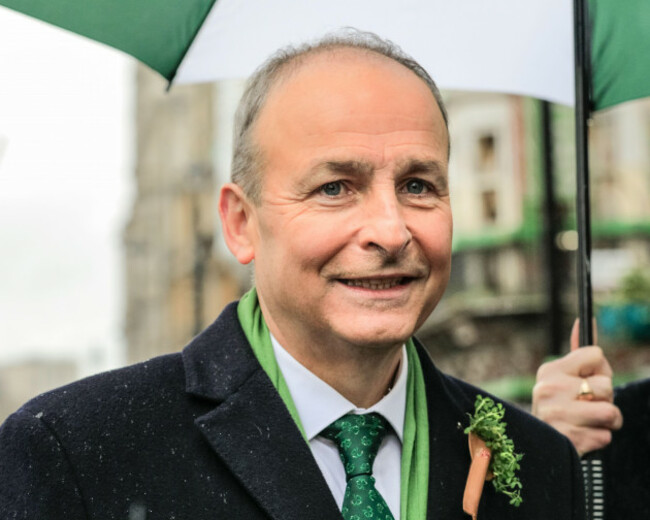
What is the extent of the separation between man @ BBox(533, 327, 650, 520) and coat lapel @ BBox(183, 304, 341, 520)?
109cm

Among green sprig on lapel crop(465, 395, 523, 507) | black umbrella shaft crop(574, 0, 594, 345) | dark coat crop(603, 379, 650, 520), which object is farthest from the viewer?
dark coat crop(603, 379, 650, 520)

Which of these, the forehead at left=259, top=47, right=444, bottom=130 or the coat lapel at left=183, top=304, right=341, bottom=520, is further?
the forehead at left=259, top=47, right=444, bottom=130

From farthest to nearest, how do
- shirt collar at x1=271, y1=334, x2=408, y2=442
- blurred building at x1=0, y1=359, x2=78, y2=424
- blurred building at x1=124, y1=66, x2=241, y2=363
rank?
1. blurred building at x1=0, y1=359, x2=78, y2=424
2. blurred building at x1=124, y1=66, x2=241, y2=363
3. shirt collar at x1=271, y1=334, x2=408, y2=442

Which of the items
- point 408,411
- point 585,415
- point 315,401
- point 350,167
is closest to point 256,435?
point 315,401

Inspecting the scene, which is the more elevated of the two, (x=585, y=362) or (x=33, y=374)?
(x=585, y=362)

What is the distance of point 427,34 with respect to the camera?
366 centimetres

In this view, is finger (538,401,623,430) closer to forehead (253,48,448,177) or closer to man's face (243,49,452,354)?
man's face (243,49,452,354)

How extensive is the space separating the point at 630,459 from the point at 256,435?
169 cm

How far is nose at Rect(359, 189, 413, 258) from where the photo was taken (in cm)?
266

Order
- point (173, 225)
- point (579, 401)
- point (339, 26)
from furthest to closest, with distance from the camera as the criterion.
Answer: point (173, 225) → point (579, 401) → point (339, 26)

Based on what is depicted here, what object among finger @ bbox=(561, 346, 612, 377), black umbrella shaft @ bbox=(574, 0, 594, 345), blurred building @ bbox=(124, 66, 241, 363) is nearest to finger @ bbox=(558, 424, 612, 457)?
finger @ bbox=(561, 346, 612, 377)

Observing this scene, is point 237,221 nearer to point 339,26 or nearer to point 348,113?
point 348,113

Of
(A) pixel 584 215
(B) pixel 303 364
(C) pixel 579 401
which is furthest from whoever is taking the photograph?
(A) pixel 584 215

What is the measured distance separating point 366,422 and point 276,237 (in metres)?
0.50
